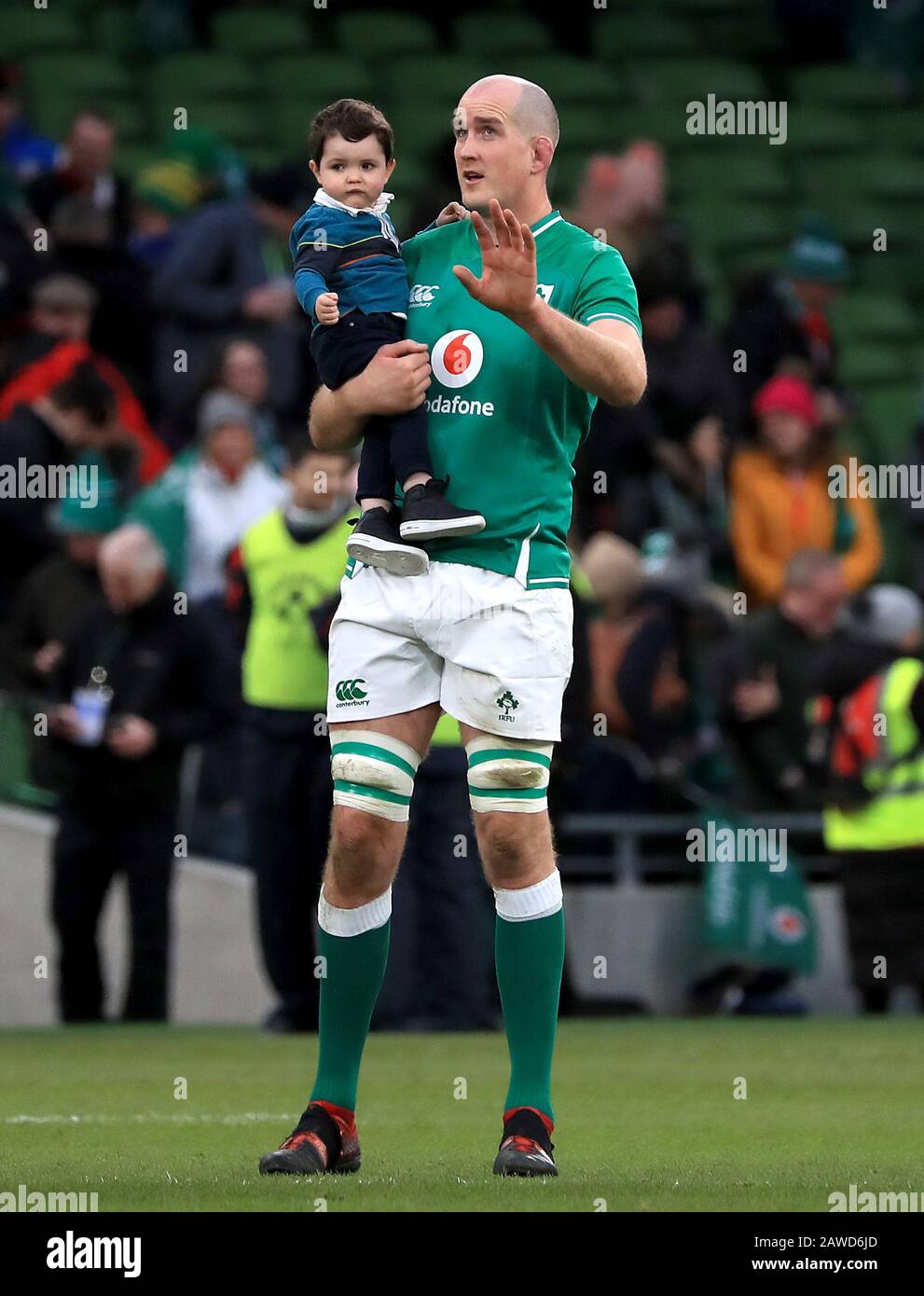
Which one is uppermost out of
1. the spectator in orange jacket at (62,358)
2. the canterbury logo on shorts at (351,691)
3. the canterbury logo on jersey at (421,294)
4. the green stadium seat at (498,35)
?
the green stadium seat at (498,35)

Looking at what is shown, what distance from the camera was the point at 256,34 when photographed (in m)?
19.0

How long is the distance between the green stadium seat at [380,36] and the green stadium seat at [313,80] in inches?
19.9

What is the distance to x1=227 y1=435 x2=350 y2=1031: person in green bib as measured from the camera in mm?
11008

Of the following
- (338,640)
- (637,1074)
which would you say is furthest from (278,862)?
(338,640)

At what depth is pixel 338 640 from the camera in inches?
240

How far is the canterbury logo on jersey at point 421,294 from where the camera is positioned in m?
6.19

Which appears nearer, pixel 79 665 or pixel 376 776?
pixel 376 776

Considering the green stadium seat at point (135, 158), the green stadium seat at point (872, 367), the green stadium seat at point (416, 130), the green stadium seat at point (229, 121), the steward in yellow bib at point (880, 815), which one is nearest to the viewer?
the steward in yellow bib at point (880, 815)

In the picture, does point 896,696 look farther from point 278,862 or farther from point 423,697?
point 423,697

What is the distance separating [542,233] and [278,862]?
5.30 m

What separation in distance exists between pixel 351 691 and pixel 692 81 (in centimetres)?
1419

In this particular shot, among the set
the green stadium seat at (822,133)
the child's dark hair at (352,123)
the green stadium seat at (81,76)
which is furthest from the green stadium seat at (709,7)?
the child's dark hair at (352,123)

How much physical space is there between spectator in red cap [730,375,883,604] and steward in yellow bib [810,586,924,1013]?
1.72m
